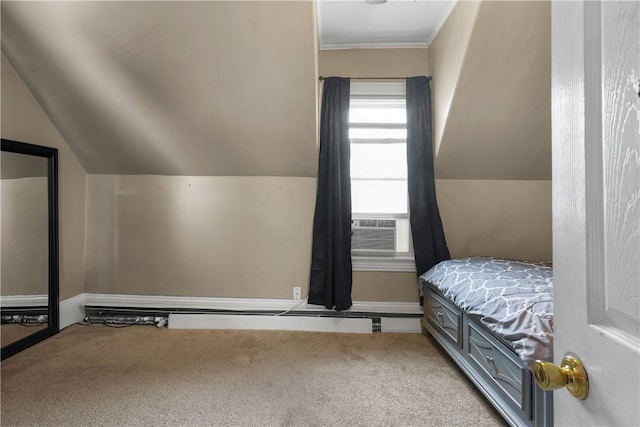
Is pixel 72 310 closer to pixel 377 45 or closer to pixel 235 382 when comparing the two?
pixel 235 382

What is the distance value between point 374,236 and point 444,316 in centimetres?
85

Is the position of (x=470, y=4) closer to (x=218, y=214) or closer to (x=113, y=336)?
(x=218, y=214)

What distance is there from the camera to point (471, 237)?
2.56 metres

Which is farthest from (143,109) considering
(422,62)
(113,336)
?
(422,62)

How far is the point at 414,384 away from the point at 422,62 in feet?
7.86

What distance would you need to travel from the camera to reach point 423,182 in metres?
2.50

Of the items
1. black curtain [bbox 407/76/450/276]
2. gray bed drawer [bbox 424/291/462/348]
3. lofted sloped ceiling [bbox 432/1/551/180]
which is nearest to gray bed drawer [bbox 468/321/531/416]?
gray bed drawer [bbox 424/291/462/348]

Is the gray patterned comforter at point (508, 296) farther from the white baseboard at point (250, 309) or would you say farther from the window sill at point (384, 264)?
the white baseboard at point (250, 309)

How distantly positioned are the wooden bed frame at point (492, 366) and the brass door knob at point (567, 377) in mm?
894

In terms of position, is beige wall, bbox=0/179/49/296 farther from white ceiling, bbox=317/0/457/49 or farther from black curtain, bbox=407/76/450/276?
black curtain, bbox=407/76/450/276

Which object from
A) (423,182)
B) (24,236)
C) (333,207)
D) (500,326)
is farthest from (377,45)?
(24,236)

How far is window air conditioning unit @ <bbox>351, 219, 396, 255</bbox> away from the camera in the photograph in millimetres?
2625

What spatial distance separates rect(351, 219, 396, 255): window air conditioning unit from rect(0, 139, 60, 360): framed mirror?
2372mm

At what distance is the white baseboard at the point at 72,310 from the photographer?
2500 millimetres
